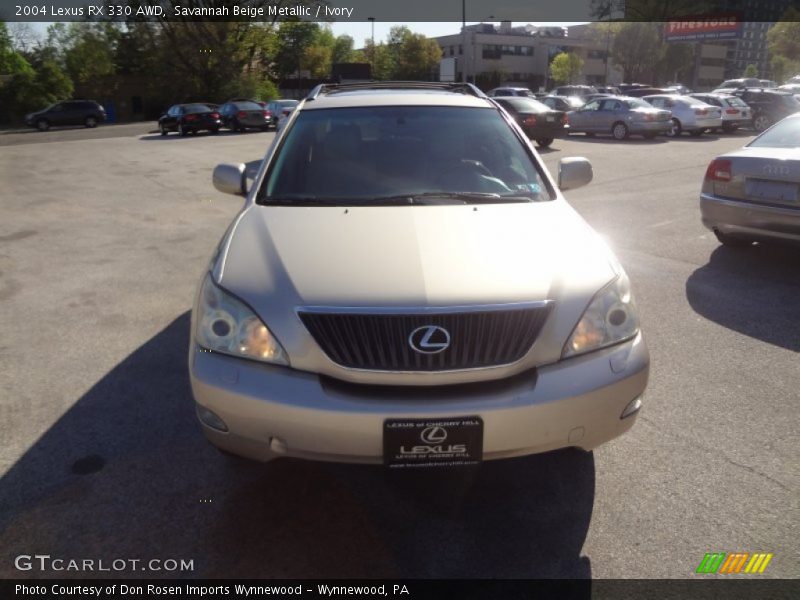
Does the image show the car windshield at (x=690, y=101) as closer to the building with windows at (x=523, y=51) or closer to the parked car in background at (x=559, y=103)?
the parked car in background at (x=559, y=103)

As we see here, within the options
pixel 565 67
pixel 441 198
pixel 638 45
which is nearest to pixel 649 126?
pixel 441 198

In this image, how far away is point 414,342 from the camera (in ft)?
7.54

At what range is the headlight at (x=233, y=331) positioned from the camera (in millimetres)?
2402

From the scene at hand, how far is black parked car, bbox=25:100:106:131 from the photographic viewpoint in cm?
3675

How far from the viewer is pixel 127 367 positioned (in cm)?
417

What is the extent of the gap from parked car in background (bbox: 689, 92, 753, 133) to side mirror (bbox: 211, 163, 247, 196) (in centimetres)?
2188

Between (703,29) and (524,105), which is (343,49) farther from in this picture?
(524,105)

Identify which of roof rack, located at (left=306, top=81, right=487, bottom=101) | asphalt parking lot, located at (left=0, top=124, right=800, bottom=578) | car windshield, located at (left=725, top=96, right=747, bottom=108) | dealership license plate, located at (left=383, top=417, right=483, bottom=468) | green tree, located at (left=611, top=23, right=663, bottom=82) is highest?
green tree, located at (left=611, top=23, right=663, bottom=82)

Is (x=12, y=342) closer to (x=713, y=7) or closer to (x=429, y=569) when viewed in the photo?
(x=429, y=569)

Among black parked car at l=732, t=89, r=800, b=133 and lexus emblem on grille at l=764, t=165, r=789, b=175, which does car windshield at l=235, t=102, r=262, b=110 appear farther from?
lexus emblem on grille at l=764, t=165, r=789, b=175

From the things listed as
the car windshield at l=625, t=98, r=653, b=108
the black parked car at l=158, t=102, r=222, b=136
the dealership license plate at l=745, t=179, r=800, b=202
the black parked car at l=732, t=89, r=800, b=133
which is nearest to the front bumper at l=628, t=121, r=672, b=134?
the car windshield at l=625, t=98, r=653, b=108

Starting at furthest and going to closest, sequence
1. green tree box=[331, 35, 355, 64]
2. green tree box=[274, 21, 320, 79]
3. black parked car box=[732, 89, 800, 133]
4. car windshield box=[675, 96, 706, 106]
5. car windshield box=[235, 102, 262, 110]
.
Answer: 1. green tree box=[331, 35, 355, 64]
2. green tree box=[274, 21, 320, 79]
3. car windshield box=[235, 102, 262, 110]
4. black parked car box=[732, 89, 800, 133]
5. car windshield box=[675, 96, 706, 106]

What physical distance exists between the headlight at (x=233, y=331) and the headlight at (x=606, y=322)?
1.12 m

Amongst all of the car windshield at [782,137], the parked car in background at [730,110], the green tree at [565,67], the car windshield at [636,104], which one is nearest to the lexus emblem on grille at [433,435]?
the car windshield at [782,137]
